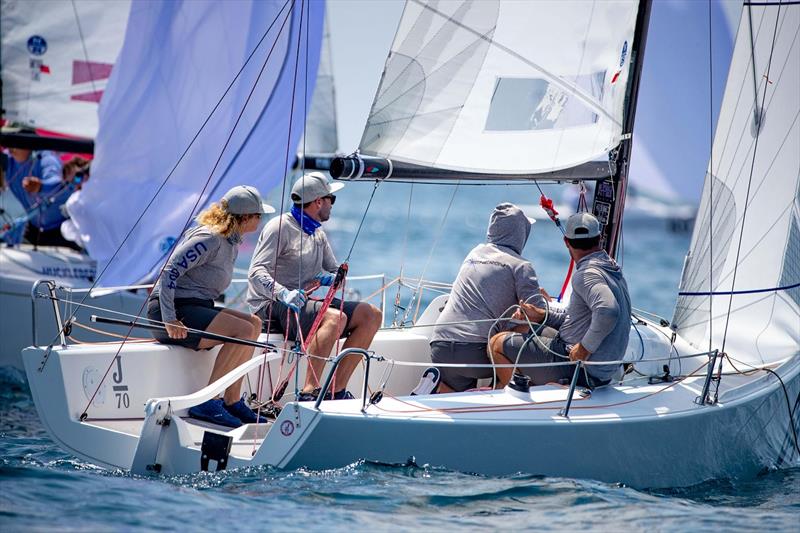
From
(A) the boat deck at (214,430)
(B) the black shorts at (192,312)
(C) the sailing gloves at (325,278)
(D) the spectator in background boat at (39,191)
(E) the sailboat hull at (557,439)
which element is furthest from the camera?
(D) the spectator in background boat at (39,191)

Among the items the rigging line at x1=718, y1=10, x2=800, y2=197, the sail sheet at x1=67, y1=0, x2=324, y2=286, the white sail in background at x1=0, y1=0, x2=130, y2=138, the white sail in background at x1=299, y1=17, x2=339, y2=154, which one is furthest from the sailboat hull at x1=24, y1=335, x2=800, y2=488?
the white sail in background at x1=0, y1=0, x2=130, y2=138

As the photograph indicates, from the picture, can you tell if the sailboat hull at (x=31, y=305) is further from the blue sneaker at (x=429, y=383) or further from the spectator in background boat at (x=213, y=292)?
the blue sneaker at (x=429, y=383)

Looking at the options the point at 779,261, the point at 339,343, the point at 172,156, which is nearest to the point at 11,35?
the point at 172,156

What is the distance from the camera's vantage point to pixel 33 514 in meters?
4.25

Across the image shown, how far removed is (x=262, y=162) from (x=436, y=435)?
3.72m

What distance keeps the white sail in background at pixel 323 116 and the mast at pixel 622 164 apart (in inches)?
207

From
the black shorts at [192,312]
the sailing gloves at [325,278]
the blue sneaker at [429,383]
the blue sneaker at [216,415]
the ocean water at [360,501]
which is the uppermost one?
the sailing gloves at [325,278]

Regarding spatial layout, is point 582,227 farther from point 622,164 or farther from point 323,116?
point 323,116

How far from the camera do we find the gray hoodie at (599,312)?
512 centimetres

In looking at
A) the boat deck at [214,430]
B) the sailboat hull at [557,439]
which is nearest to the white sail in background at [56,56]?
the boat deck at [214,430]

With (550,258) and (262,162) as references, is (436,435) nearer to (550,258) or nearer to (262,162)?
(262,162)

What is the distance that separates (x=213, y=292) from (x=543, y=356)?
1641 mm

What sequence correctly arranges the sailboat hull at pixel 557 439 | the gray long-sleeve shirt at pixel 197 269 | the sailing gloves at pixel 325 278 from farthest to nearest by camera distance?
the sailing gloves at pixel 325 278 → the gray long-sleeve shirt at pixel 197 269 → the sailboat hull at pixel 557 439

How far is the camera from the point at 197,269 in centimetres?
559
